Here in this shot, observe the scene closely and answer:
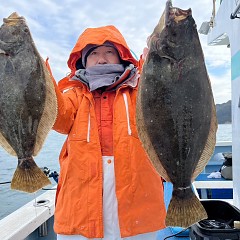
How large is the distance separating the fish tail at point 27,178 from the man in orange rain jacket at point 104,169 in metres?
0.59

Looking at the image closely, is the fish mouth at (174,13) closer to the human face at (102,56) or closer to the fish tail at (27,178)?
the human face at (102,56)

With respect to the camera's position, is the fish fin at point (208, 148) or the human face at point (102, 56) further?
the human face at point (102, 56)

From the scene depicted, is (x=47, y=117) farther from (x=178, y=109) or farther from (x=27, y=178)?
(x=178, y=109)

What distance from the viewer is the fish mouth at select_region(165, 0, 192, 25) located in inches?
73.1

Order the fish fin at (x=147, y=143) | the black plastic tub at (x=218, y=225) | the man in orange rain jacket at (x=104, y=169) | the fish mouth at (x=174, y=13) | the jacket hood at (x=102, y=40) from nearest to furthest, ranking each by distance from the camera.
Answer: the fish mouth at (x=174, y=13), the fish fin at (x=147, y=143), the man in orange rain jacket at (x=104, y=169), the jacket hood at (x=102, y=40), the black plastic tub at (x=218, y=225)

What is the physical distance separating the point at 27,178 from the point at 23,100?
505 millimetres

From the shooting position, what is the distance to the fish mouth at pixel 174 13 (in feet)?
6.09

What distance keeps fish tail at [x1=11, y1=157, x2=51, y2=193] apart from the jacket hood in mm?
1262

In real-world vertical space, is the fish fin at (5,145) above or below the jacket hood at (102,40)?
below

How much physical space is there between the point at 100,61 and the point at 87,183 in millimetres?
1070

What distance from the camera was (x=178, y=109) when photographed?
1892 mm

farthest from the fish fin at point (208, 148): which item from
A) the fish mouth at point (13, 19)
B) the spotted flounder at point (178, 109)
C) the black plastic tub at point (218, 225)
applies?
the black plastic tub at point (218, 225)

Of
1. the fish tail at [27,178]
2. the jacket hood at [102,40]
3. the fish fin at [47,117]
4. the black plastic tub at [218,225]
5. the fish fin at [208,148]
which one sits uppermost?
the jacket hood at [102,40]

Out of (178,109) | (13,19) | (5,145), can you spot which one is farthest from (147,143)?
(13,19)
